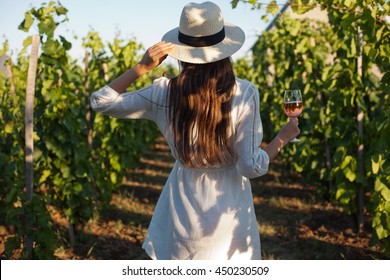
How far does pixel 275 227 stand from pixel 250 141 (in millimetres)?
4273

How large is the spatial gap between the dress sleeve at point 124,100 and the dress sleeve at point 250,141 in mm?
396

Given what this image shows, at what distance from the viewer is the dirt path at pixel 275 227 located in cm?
530

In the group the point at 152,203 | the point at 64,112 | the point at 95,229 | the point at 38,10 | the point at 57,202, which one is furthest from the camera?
the point at 152,203

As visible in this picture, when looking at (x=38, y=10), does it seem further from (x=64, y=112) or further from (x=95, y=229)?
(x=95, y=229)

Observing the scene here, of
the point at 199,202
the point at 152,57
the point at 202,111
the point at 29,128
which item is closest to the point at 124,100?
the point at 152,57

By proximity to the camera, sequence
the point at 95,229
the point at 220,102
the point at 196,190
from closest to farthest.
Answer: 1. the point at 220,102
2. the point at 196,190
3. the point at 95,229

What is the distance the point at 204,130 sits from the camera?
2.18 meters

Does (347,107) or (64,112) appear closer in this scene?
(64,112)

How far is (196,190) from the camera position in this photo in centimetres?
234

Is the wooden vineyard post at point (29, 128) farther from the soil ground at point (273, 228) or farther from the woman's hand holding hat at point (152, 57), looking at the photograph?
the woman's hand holding hat at point (152, 57)

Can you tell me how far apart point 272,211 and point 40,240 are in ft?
12.3

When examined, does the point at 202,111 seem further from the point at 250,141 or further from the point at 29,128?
the point at 29,128

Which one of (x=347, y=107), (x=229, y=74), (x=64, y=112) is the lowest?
(x=347, y=107)

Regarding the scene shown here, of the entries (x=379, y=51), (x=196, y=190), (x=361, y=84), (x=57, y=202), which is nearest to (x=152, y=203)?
(x=57, y=202)
